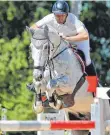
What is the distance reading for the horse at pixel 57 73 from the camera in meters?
7.87

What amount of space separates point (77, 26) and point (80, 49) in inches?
10.7

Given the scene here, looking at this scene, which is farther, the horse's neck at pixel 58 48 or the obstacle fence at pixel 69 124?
the horse's neck at pixel 58 48

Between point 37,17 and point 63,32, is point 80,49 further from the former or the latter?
point 37,17

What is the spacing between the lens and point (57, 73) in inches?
318

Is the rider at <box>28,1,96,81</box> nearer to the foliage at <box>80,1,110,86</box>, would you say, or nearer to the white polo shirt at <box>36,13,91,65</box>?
the white polo shirt at <box>36,13,91,65</box>

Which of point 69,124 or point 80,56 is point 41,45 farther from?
point 69,124

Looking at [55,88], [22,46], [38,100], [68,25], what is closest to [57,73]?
[55,88]

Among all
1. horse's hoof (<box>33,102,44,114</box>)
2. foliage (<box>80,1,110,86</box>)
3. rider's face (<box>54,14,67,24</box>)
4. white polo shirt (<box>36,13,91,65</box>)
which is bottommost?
foliage (<box>80,1,110,86</box>)

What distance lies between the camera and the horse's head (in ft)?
25.6

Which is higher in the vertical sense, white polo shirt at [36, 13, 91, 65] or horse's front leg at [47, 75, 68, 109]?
white polo shirt at [36, 13, 91, 65]

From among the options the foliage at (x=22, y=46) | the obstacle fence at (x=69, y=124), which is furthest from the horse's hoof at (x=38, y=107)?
the foliage at (x=22, y=46)

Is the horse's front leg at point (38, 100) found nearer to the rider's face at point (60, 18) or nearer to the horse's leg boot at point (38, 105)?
the horse's leg boot at point (38, 105)

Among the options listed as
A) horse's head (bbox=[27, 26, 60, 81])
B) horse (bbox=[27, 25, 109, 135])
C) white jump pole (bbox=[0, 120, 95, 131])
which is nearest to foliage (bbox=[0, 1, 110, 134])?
horse (bbox=[27, 25, 109, 135])

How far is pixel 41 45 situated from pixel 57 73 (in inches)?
13.9
